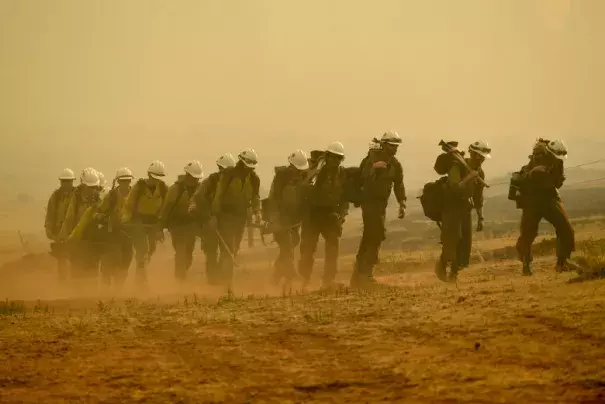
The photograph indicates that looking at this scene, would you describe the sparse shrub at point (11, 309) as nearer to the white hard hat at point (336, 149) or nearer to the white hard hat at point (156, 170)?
the white hard hat at point (156, 170)

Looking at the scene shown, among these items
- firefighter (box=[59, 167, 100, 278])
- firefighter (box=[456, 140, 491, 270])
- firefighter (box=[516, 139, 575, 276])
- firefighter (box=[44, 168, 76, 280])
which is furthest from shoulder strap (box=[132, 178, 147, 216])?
firefighter (box=[516, 139, 575, 276])

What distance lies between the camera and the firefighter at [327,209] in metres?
11.1

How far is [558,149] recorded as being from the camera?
10633mm

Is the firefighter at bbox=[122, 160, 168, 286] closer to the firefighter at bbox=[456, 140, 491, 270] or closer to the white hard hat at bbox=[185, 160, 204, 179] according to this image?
the white hard hat at bbox=[185, 160, 204, 179]

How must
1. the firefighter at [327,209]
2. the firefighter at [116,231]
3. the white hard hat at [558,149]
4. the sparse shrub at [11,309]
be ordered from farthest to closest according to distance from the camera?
the firefighter at [116,231] → the firefighter at [327,209] → the white hard hat at [558,149] → the sparse shrub at [11,309]

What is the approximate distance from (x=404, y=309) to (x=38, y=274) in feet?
46.3

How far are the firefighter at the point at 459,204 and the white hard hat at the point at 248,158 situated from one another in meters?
3.32

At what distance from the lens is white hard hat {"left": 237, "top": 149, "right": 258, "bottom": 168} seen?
12273 mm

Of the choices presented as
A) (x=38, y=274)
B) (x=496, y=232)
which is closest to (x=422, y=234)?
(x=496, y=232)

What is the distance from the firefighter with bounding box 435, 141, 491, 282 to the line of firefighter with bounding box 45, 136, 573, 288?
0.05 feet

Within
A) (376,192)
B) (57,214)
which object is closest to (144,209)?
(57,214)

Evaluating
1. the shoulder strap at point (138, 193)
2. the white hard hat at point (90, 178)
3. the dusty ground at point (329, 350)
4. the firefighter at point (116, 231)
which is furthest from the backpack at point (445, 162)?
the white hard hat at point (90, 178)

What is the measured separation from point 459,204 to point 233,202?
12.6 feet

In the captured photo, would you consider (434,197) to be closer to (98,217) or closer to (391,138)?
(391,138)
